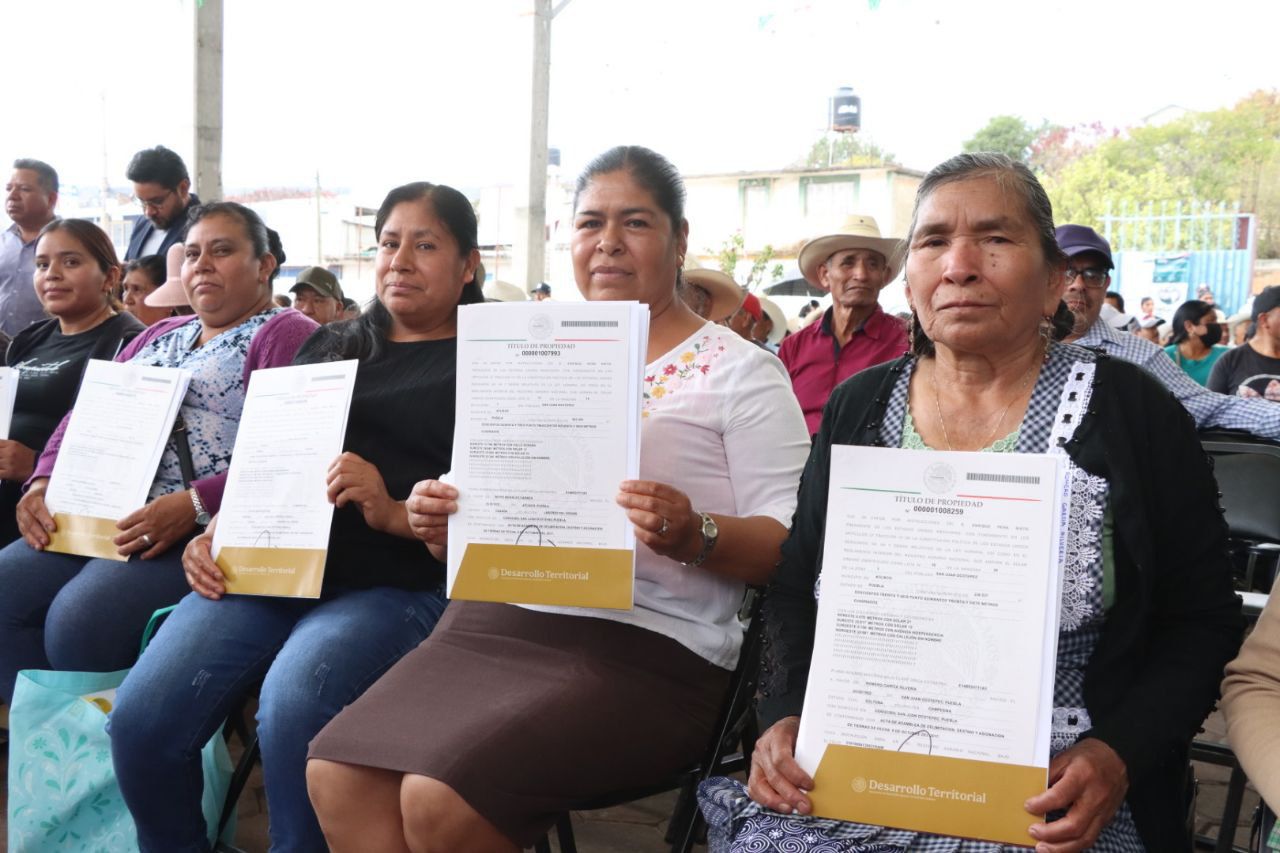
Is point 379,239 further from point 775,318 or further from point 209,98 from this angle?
point 775,318

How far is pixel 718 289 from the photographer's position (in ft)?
17.3

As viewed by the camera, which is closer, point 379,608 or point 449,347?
point 379,608

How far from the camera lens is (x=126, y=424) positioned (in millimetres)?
3150

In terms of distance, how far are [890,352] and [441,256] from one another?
2507mm

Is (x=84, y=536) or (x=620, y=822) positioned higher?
(x=84, y=536)

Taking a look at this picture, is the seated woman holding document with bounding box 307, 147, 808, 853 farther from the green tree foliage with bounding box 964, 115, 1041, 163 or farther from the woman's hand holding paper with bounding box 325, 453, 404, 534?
the green tree foliage with bounding box 964, 115, 1041, 163

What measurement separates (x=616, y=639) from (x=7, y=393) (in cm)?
265

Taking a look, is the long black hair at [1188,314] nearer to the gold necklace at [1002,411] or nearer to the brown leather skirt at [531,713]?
the gold necklace at [1002,411]

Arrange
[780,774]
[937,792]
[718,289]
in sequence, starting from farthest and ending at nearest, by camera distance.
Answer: [718,289] < [780,774] < [937,792]

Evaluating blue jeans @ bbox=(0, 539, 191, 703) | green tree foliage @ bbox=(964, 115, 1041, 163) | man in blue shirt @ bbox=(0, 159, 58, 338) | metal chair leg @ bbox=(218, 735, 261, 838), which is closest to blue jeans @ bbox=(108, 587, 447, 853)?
metal chair leg @ bbox=(218, 735, 261, 838)

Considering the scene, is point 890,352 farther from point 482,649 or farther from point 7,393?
point 7,393

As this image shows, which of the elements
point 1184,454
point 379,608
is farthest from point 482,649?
point 1184,454

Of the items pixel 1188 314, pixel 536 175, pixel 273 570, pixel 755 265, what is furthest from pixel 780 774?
pixel 755 265

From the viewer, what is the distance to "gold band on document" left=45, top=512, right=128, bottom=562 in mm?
3090
